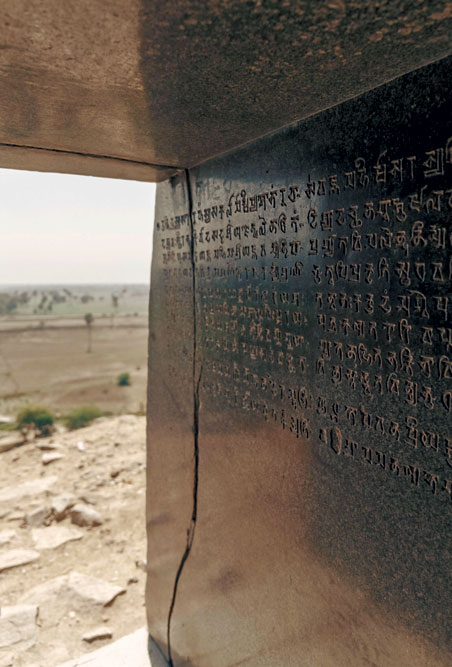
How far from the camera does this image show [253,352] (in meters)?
1.78

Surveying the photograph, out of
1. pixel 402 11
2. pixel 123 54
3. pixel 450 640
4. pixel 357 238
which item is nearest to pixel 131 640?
pixel 450 640

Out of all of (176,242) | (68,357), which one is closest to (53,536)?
(176,242)

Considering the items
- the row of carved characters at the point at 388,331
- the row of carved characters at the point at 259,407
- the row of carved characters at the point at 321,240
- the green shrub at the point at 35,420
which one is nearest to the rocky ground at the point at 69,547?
the green shrub at the point at 35,420

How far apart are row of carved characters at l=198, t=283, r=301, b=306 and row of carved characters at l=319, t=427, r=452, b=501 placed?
0.45m

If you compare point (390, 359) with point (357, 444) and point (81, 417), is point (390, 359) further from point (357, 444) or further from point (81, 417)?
point (81, 417)

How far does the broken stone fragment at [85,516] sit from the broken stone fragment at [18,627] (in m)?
1.21

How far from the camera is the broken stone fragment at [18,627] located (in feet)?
9.67

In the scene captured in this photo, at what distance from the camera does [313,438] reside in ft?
4.86

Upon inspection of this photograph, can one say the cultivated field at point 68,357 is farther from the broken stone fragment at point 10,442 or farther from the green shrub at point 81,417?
the broken stone fragment at point 10,442

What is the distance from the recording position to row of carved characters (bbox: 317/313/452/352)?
107 centimetres

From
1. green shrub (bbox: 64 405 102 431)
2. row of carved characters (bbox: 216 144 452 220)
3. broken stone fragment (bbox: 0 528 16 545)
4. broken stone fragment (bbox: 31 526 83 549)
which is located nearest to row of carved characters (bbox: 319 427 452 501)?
row of carved characters (bbox: 216 144 452 220)

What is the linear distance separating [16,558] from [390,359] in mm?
4032

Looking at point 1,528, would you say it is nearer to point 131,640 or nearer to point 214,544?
point 131,640

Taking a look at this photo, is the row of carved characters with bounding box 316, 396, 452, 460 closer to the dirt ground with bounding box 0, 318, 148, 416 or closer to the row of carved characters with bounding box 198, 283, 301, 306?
the row of carved characters with bounding box 198, 283, 301, 306
